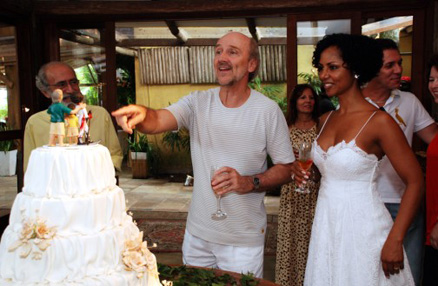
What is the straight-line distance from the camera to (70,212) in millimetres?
1492

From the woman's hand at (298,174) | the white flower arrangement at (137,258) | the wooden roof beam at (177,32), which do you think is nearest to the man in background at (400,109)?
the woman's hand at (298,174)

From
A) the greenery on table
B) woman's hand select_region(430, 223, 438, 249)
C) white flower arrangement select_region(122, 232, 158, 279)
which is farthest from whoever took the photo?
woman's hand select_region(430, 223, 438, 249)

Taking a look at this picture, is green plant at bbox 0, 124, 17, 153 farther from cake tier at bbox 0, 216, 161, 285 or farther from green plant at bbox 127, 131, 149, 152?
green plant at bbox 127, 131, 149, 152

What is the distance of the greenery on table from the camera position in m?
1.97

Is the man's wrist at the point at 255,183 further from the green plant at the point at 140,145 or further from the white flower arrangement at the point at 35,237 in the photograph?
the green plant at the point at 140,145

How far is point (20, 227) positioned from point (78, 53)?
514cm

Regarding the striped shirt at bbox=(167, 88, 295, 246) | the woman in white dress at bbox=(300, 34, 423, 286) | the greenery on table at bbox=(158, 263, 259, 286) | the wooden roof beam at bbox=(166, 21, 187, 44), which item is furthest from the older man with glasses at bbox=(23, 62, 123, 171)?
the wooden roof beam at bbox=(166, 21, 187, 44)

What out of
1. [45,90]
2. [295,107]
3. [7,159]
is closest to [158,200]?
[7,159]

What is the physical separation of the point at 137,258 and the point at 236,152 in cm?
91

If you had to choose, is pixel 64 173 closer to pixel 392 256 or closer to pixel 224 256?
pixel 224 256

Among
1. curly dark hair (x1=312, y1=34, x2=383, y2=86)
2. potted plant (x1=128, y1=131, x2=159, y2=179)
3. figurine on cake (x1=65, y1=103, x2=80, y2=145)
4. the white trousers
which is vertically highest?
curly dark hair (x1=312, y1=34, x2=383, y2=86)

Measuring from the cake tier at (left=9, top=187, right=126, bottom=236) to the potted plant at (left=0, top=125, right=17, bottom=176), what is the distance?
3.79 m

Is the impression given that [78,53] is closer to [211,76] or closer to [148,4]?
[148,4]

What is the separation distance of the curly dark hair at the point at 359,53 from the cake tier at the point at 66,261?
1.53m
